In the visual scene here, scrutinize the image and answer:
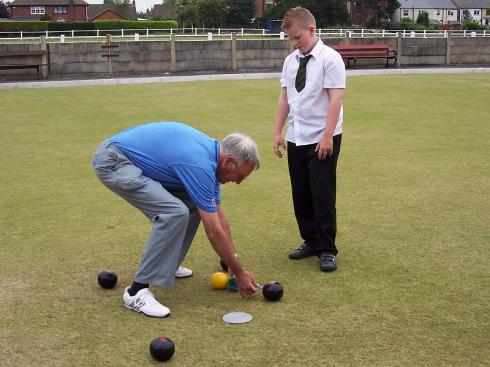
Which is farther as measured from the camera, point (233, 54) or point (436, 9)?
point (436, 9)

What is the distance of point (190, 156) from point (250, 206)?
3215 millimetres

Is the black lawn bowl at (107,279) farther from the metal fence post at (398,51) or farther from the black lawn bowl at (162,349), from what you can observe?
the metal fence post at (398,51)

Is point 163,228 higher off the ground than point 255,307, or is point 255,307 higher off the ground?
point 163,228

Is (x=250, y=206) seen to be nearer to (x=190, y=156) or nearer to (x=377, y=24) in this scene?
(x=190, y=156)

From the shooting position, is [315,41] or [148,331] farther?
[315,41]

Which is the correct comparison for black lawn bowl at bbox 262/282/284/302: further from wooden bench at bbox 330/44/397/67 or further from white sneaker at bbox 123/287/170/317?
wooden bench at bbox 330/44/397/67

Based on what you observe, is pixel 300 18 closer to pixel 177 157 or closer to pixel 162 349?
pixel 177 157

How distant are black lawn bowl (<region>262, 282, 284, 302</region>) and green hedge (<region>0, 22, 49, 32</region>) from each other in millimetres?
57491

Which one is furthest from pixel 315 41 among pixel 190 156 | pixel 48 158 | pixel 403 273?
pixel 48 158

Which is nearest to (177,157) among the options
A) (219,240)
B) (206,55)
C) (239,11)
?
(219,240)

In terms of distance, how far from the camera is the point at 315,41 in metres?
5.20

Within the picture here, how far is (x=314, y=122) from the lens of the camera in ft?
17.5

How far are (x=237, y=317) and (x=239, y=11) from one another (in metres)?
77.7

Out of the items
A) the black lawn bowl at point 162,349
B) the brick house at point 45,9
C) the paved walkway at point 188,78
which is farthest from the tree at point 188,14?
the black lawn bowl at point 162,349
